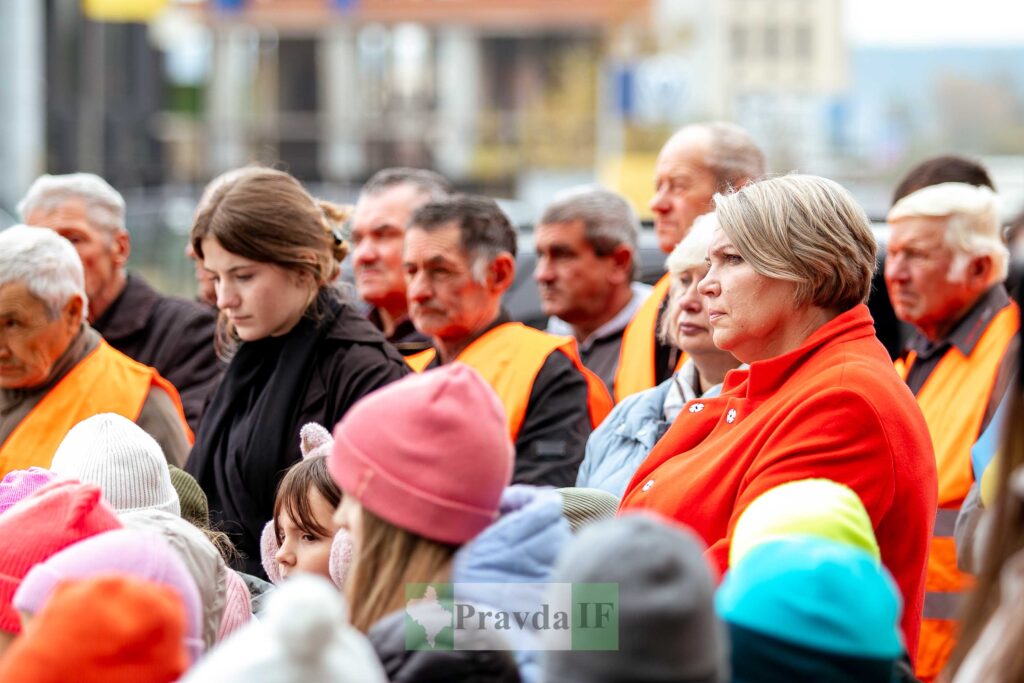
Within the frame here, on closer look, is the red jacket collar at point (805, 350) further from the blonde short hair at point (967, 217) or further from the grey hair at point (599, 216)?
the grey hair at point (599, 216)

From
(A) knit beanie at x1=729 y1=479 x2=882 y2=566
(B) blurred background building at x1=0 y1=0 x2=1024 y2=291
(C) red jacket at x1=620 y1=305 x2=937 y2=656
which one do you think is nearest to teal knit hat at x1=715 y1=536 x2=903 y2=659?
(A) knit beanie at x1=729 y1=479 x2=882 y2=566

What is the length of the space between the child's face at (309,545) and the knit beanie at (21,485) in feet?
1.83

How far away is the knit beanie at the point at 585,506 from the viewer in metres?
3.10

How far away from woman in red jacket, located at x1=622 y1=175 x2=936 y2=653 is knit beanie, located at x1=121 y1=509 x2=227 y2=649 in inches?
36.6

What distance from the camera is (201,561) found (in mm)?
2678

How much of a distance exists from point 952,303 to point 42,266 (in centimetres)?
287

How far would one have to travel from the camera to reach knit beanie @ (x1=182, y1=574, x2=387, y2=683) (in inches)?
69.6

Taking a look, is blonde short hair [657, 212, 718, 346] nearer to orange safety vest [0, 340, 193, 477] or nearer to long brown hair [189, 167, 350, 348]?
→ long brown hair [189, 167, 350, 348]

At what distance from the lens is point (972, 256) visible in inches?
184

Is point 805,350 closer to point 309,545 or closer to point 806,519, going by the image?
point 806,519

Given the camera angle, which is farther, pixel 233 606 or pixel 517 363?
pixel 517 363

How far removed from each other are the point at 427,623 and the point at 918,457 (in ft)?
4.06

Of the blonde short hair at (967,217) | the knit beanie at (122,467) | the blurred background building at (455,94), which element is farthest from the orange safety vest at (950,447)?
the blurred background building at (455,94)

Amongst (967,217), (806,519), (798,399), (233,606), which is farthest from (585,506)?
(967,217)
